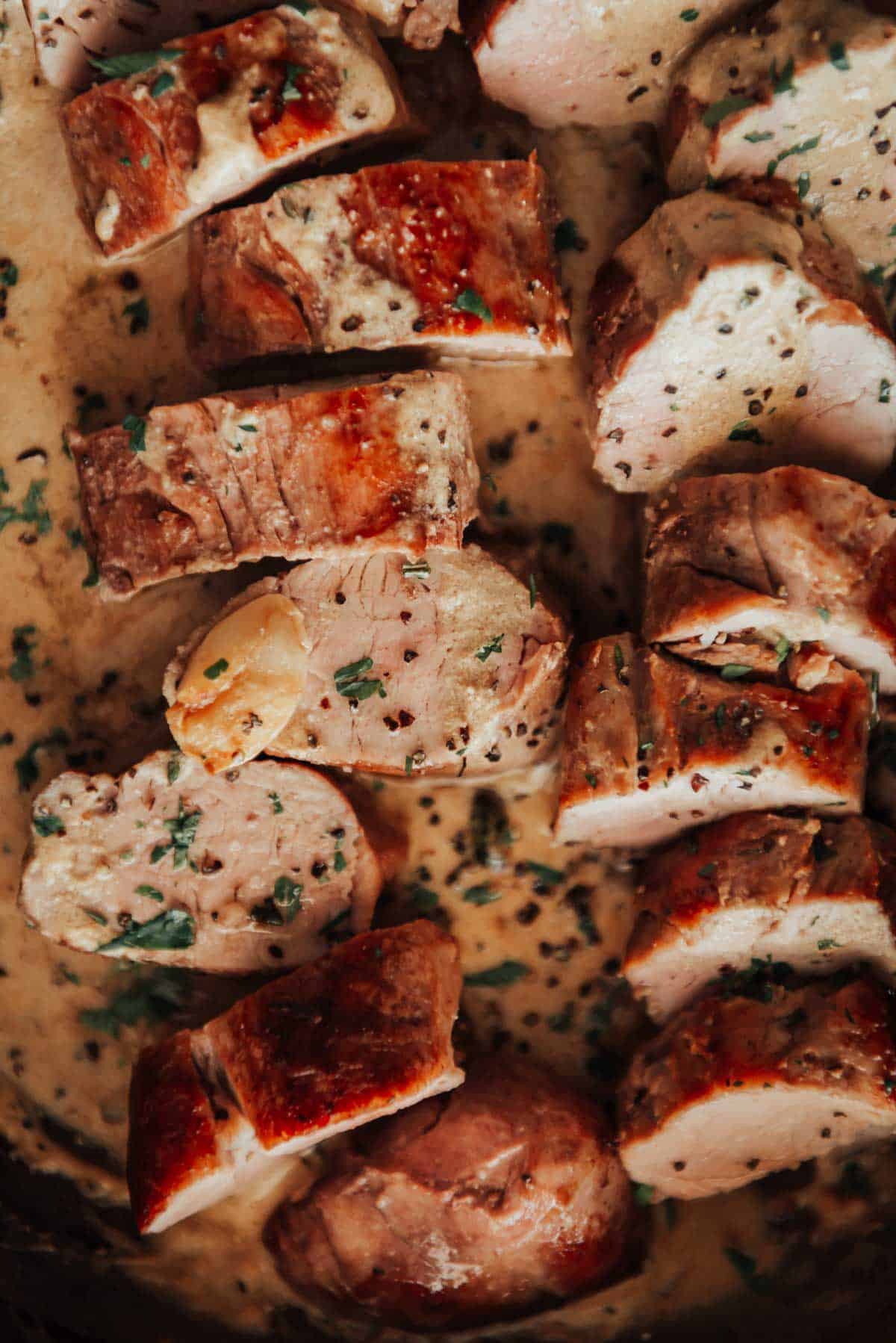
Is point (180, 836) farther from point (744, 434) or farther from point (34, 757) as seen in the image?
point (744, 434)

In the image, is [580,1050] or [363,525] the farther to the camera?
[580,1050]

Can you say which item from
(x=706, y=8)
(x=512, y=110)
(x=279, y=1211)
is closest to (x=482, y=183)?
(x=512, y=110)

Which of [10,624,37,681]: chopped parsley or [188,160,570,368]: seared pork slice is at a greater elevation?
[188,160,570,368]: seared pork slice

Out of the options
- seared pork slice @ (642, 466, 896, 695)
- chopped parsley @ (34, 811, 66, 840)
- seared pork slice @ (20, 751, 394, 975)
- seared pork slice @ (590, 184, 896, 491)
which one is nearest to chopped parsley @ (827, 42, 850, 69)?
seared pork slice @ (590, 184, 896, 491)

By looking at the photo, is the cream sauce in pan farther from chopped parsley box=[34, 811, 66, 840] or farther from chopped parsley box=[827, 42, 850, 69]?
chopped parsley box=[827, 42, 850, 69]

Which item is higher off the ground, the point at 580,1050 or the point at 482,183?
the point at 482,183

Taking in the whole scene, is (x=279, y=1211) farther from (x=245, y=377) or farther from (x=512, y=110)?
(x=512, y=110)

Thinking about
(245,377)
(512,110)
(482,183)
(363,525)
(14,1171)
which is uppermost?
(512,110)
